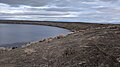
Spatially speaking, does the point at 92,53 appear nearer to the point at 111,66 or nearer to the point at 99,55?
the point at 99,55

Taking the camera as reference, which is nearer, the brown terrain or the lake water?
the brown terrain

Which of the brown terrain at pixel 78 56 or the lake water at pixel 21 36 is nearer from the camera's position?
the brown terrain at pixel 78 56

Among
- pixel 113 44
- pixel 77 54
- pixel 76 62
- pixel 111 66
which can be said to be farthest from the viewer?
pixel 113 44

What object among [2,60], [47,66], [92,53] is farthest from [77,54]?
[2,60]

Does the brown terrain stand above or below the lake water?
above

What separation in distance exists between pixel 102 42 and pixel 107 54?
309 cm

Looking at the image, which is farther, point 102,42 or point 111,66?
point 102,42

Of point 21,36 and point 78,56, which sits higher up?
point 78,56

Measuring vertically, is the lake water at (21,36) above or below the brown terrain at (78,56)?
below

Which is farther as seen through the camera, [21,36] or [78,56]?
[21,36]

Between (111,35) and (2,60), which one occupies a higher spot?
(111,35)

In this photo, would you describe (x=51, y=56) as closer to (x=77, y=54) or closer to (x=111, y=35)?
(x=77, y=54)

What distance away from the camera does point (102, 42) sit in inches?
810

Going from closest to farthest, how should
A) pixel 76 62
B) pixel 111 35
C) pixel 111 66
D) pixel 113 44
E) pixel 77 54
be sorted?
1. pixel 111 66
2. pixel 76 62
3. pixel 77 54
4. pixel 113 44
5. pixel 111 35
